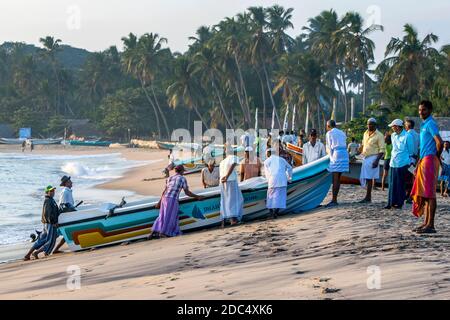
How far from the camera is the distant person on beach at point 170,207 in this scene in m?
9.79

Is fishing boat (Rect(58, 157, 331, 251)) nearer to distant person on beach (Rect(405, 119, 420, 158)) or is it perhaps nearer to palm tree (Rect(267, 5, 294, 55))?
distant person on beach (Rect(405, 119, 420, 158))

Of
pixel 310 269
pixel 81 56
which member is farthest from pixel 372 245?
pixel 81 56

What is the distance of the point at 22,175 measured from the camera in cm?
3612

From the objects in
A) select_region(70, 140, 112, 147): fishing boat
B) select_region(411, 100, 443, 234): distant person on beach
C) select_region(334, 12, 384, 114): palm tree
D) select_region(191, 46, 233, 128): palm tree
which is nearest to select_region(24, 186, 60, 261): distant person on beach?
select_region(411, 100, 443, 234): distant person on beach

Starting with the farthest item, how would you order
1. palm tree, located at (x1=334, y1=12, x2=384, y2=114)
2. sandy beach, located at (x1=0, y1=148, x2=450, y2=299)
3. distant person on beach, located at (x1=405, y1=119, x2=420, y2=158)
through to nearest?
palm tree, located at (x1=334, y1=12, x2=384, y2=114) < distant person on beach, located at (x1=405, y1=119, x2=420, y2=158) < sandy beach, located at (x1=0, y1=148, x2=450, y2=299)

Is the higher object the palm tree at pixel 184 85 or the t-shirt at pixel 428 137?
the palm tree at pixel 184 85

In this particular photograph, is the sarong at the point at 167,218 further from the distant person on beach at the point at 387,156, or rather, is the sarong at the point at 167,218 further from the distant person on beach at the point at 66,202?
the distant person on beach at the point at 387,156

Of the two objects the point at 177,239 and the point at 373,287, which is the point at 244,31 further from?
the point at 373,287

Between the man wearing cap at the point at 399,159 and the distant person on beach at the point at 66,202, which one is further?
the distant person on beach at the point at 66,202

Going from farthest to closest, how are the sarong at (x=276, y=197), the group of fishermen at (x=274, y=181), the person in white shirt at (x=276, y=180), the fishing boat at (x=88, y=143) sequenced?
the fishing boat at (x=88, y=143) < the sarong at (x=276, y=197) < the person in white shirt at (x=276, y=180) < the group of fishermen at (x=274, y=181)

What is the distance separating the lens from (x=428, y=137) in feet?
23.6

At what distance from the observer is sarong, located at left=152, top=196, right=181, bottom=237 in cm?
981

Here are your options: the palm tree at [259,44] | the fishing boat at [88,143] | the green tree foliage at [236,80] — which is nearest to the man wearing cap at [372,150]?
the green tree foliage at [236,80]

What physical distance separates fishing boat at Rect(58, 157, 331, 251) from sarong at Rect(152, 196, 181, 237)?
192 millimetres
